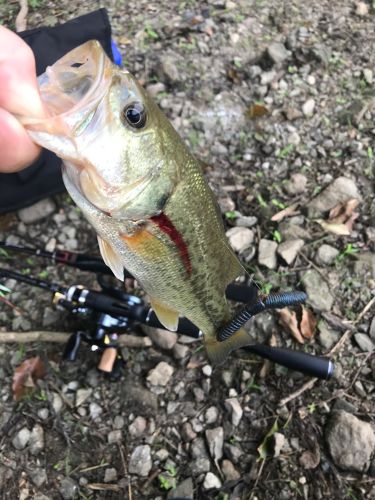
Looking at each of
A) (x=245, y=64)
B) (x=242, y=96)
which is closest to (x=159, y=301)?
(x=242, y=96)

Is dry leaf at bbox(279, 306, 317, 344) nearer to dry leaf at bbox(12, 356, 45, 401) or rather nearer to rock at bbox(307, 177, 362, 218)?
rock at bbox(307, 177, 362, 218)

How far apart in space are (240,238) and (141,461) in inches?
65.3

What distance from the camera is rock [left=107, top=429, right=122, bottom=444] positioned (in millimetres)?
2982

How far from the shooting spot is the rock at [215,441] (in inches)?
115

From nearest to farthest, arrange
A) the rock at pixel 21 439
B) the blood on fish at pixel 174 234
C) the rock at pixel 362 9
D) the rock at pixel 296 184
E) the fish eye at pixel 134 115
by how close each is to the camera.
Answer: the fish eye at pixel 134 115 → the blood on fish at pixel 174 234 → the rock at pixel 21 439 → the rock at pixel 296 184 → the rock at pixel 362 9

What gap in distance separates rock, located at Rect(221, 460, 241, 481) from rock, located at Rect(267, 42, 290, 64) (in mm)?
3432

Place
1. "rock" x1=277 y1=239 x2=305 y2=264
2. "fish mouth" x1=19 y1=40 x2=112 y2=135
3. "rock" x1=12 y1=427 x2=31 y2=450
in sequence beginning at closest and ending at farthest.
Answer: "fish mouth" x1=19 y1=40 x2=112 y2=135 < "rock" x1=12 y1=427 x2=31 y2=450 < "rock" x1=277 y1=239 x2=305 y2=264

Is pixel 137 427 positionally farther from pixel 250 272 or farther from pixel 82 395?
pixel 250 272

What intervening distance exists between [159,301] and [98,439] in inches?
48.9

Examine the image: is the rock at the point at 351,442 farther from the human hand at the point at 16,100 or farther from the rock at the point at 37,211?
the rock at the point at 37,211

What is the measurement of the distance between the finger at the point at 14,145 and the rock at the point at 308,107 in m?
2.95

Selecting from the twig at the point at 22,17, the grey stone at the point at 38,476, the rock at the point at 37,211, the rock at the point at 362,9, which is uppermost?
the twig at the point at 22,17

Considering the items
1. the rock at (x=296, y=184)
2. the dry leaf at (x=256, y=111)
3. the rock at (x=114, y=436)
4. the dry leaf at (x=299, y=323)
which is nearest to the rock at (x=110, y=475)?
the rock at (x=114, y=436)

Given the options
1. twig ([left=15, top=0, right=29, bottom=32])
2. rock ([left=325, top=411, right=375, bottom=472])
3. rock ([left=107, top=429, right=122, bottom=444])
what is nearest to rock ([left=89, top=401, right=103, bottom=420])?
rock ([left=107, top=429, right=122, bottom=444])
